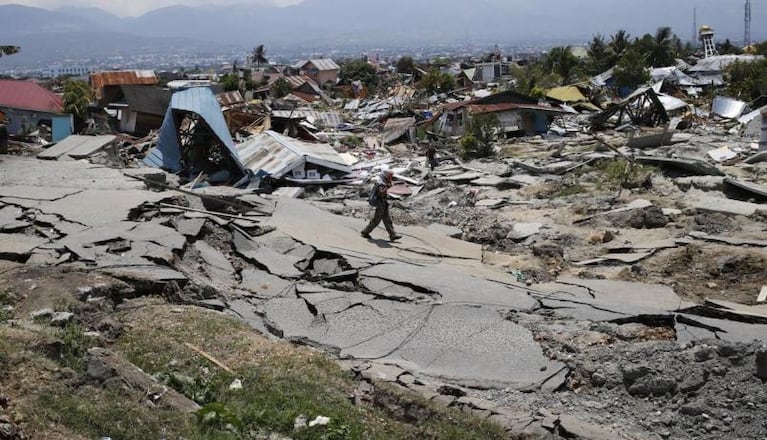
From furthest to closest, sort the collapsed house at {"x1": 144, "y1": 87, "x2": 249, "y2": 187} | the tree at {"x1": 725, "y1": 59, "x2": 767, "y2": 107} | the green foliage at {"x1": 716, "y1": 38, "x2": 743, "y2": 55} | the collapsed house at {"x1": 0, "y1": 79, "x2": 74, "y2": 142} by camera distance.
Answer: the green foliage at {"x1": 716, "y1": 38, "x2": 743, "y2": 55}
the tree at {"x1": 725, "y1": 59, "x2": 767, "y2": 107}
the collapsed house at {"x1": 0, "y1": 79, "x2": 74, "y2": 142}
the collapsed house at {"x1": 144, "y1": 87, "x2": 249, "y2": 187}

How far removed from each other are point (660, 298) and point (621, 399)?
10.5ft

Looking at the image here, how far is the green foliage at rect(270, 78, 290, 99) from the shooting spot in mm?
48688

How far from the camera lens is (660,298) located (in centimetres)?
870

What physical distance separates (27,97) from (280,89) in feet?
88.6

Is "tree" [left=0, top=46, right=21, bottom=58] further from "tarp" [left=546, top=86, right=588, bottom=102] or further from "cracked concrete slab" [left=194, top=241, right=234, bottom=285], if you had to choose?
"tarp" [left=546, top=86, right=588, bottom=102]

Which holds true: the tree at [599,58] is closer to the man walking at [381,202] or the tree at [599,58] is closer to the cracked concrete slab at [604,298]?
the man walking at [381,202]

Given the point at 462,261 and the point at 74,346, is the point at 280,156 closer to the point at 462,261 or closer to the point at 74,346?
the point at 462,261

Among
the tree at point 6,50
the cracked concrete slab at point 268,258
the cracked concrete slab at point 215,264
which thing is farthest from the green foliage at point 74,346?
the tree at point 6,50

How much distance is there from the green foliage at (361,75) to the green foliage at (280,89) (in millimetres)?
7877

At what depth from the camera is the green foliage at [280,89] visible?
4869 centimetres

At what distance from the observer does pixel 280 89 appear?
162 ft

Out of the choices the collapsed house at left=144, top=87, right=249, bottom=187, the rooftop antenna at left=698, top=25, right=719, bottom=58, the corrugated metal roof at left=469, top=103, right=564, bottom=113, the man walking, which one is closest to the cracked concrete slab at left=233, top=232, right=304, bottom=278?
the man walking

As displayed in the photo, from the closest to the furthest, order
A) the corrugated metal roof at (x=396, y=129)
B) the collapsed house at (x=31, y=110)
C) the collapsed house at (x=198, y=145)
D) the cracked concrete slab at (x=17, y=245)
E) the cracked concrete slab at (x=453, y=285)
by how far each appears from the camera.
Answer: the cracked concrete slab at (x=17, y=245)
the cracked concrete slab at (x=453, y=285)
the collapsed house at (x=198, y=145)
the collapsed house at (x=31, y=110)
the corrugated metal roof at (x=396, y=129)

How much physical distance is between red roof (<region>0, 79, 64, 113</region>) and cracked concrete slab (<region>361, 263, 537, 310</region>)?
17.3 m
